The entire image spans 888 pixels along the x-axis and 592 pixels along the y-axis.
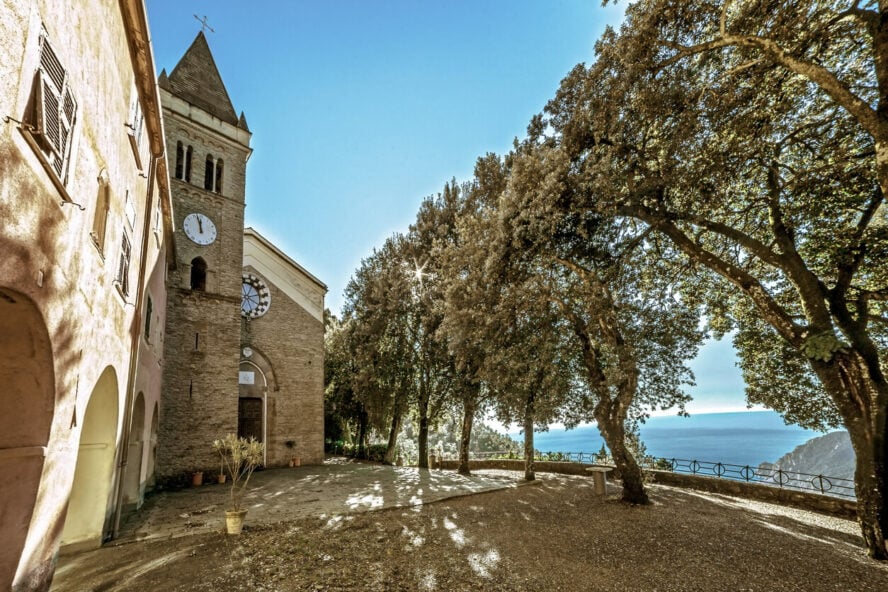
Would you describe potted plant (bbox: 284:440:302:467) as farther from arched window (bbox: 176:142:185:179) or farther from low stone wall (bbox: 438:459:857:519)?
arched window (bbox: 176:142:185:179)

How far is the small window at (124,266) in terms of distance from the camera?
670 centimetres

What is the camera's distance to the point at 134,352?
8.11 m

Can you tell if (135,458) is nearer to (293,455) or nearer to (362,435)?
(293,455)

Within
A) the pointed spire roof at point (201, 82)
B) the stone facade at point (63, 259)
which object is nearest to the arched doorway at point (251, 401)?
the stone facade at point (63, 259)

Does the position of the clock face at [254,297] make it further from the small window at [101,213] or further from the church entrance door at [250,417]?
the small window at [101,213]

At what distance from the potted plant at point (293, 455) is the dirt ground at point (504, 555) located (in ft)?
34.6

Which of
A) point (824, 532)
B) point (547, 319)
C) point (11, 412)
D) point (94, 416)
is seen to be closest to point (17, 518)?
point (11, 412)

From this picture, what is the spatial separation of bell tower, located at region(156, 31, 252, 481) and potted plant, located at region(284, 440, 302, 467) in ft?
12.4

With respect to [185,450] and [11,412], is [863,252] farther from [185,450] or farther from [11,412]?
[185,450]

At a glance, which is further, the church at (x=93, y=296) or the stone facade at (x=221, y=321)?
the stone facade at (x=221, y=321)

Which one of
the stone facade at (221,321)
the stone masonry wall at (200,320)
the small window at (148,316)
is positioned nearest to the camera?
the small window at (148,316)

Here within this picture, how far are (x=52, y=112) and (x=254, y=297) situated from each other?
17453 mm

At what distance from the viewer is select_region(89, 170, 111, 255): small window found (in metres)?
5.15

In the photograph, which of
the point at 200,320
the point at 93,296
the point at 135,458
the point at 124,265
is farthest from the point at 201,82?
the point at 93,296
